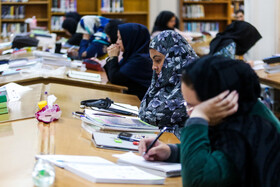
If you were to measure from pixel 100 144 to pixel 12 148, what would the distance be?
0.34 metres

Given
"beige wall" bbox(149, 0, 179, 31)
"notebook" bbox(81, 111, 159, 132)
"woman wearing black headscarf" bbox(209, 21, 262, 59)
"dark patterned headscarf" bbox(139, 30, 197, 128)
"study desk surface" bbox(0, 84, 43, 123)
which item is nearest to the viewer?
"notebook" bbox(81, 111, 159, 132)

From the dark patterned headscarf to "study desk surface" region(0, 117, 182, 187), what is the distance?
0.37 metres

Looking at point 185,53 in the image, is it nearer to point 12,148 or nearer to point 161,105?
point 161,105

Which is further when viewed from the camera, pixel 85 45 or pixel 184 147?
pixel 85 45

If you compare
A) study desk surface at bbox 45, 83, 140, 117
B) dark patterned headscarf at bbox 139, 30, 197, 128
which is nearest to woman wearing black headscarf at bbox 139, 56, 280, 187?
dark patterned headscarf at bbox 139, 30, 197, 128

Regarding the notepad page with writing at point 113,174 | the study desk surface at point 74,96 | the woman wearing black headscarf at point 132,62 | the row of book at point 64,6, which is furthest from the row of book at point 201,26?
the notepad page with writing at point 113,174

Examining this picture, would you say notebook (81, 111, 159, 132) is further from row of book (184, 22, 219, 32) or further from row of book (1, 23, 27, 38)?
row of book (184, 22, 219, 32)

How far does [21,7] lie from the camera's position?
9102 millimetres

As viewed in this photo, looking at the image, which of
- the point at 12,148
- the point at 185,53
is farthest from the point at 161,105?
the point at 12,148

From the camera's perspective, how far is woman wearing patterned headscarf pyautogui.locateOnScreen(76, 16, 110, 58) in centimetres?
546

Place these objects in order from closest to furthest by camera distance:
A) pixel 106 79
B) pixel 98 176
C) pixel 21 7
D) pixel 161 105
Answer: pixel 98 176, pixel 161 105, pixel 106 79, pixel 21 7

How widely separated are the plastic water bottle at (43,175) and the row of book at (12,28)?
26.4 feet

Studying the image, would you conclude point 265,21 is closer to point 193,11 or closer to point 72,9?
point 193,11

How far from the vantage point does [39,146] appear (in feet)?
6.03
